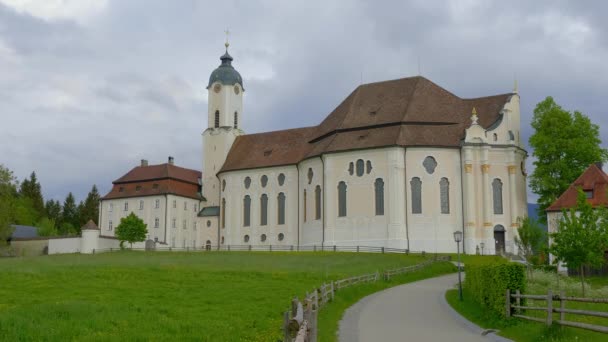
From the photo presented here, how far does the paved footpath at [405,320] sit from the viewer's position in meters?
17.7

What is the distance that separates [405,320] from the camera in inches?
842

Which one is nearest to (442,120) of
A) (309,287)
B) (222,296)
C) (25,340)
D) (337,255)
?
(337,255)

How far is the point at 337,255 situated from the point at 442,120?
17702 millimetres

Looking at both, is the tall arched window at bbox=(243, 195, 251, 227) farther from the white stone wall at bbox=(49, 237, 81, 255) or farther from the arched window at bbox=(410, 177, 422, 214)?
the arched window at bbox=(410, 177, 422, 214)

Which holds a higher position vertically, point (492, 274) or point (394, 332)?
point (492, 274)

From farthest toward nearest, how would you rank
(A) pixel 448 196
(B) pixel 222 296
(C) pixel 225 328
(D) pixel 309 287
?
(A) pixel 448 196, (D) pixel 309 287, (B) pixel 222 296, (C) pixel 225 328

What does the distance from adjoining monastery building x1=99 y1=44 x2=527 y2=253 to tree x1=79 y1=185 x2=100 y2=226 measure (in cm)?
4587

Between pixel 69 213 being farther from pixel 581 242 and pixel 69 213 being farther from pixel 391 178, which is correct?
Result: pixel 581 242

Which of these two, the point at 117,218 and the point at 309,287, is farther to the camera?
the point at 117,218

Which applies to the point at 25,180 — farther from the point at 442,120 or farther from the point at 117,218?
the point at 442,120

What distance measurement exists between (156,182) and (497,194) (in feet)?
131

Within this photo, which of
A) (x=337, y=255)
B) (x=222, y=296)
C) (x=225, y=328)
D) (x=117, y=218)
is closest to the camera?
(x=225, y=328)

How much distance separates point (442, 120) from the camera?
62594 millimetres

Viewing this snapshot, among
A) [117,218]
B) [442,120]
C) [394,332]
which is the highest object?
[442,120]
